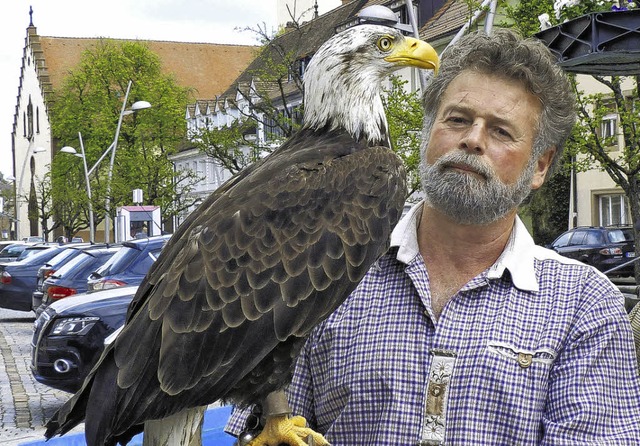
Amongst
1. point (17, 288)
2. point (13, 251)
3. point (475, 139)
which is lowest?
point (17, 288)

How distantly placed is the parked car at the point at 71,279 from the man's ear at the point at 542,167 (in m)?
11.3

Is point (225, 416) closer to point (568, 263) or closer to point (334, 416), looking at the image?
point (334, 416)

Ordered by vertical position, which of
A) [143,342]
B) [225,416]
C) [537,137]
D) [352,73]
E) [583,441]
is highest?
[352,73]

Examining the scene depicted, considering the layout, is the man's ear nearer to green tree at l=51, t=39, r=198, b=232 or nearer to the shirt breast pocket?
the shirt breast pocket

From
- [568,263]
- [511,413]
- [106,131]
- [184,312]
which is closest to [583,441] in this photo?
[511,413]

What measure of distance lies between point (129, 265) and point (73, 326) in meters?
3.02

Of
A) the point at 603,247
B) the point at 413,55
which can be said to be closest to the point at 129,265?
the point at 413,55

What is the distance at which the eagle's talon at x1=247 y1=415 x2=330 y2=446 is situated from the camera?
2801mm

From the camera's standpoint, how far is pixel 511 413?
2803 millimetres

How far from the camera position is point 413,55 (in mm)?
3943

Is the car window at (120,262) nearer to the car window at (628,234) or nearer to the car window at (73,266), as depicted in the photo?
the car window at (73,266)

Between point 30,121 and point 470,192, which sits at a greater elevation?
point 30,121

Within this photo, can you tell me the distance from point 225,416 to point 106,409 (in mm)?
2211

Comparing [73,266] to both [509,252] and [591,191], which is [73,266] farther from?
[591,191]
